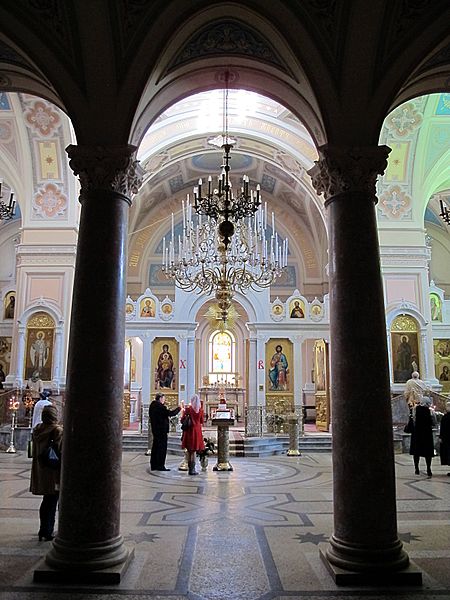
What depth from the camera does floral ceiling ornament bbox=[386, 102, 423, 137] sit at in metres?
14.6

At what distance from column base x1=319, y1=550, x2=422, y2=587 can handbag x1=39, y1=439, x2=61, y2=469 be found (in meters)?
2.83

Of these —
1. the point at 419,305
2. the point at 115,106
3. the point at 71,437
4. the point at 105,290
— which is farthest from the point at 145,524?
the point at 419,305

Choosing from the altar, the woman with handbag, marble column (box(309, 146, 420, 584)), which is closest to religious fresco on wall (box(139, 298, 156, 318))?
the altar

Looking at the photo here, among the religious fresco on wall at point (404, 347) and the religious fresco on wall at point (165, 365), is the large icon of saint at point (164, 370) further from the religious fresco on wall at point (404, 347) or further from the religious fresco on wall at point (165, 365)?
the religious fresco on wall at point (404, 347)

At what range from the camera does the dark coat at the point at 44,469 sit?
544 cm

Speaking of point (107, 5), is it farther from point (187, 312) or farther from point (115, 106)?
point (187, 312)

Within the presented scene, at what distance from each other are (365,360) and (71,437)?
8.69 feet

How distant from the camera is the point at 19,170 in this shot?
51.9 feet

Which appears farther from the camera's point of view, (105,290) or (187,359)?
(187,359)

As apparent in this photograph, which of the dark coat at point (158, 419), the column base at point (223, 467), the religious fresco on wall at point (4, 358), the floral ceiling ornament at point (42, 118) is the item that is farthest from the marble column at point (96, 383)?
the religious fresco on wall at point (4, 358)

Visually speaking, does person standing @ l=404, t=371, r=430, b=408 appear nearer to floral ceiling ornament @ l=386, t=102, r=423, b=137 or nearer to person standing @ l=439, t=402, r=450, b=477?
person standing @ l=439, t=402, r=450, b=477

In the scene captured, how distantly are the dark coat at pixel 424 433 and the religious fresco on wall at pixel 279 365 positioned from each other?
8121mm

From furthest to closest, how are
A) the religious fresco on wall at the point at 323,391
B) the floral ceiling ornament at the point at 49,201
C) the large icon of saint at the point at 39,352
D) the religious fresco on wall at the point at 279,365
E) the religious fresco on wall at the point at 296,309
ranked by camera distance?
the religious fresco on wall at the point at 296,309 < the religious fresco on wall at the point at 279,365 < the religious fresco on wall at the point at 323,391 < the floral ceiling ornament at the point at 49,201 < the large icon of saint at the point at 39,352

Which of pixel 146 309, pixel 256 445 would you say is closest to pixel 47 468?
pixel 256 445
